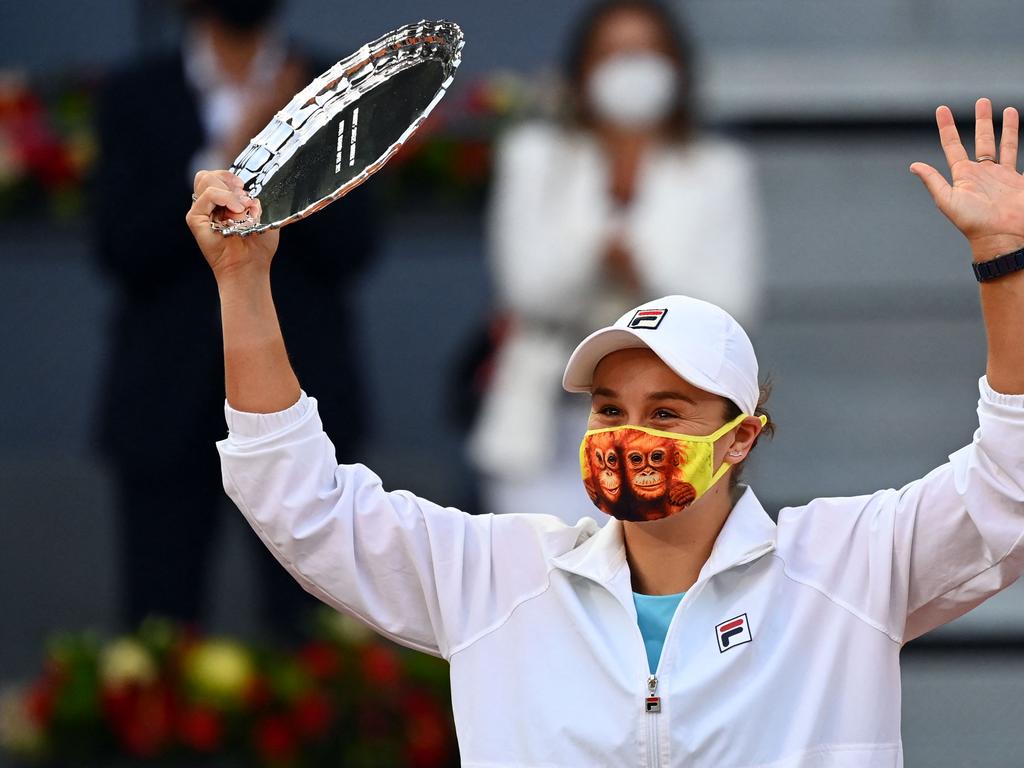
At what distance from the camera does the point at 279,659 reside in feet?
18.1

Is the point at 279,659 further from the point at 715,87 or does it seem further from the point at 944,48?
the point at 944,48

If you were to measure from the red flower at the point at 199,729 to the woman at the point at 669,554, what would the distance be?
7.61 feet

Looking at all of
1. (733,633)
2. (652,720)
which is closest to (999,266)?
(733,633)

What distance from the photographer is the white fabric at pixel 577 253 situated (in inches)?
213

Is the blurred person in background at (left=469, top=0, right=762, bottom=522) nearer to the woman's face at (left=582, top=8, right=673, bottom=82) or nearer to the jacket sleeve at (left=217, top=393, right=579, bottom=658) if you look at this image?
the woman's face at (left=582, top=8, right=673, bottom=82)

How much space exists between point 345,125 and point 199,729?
2.62 m

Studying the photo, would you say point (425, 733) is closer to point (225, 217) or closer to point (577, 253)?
point (577, 253)

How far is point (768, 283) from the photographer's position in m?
7.17

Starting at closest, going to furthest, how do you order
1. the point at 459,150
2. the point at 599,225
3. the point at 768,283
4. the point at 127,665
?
the point at 127,665
the point at 599,225
the point at 459,150
the point at 768,283

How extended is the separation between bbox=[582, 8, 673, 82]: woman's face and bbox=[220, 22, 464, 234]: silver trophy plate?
232cm

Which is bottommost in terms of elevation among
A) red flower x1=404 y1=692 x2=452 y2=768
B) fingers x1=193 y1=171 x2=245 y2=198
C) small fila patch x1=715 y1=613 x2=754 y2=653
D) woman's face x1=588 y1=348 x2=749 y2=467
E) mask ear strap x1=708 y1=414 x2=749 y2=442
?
red flower x1=404 y1=692 x2=452 y2=768

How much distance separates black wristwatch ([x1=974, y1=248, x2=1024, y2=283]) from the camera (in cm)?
292

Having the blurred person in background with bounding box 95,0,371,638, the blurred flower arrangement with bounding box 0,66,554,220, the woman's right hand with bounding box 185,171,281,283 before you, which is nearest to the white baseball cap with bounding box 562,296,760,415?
the woman's right hand with bounding box 185,171,281,283

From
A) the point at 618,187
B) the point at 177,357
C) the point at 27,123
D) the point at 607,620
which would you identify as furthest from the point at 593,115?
the point at 607,620
